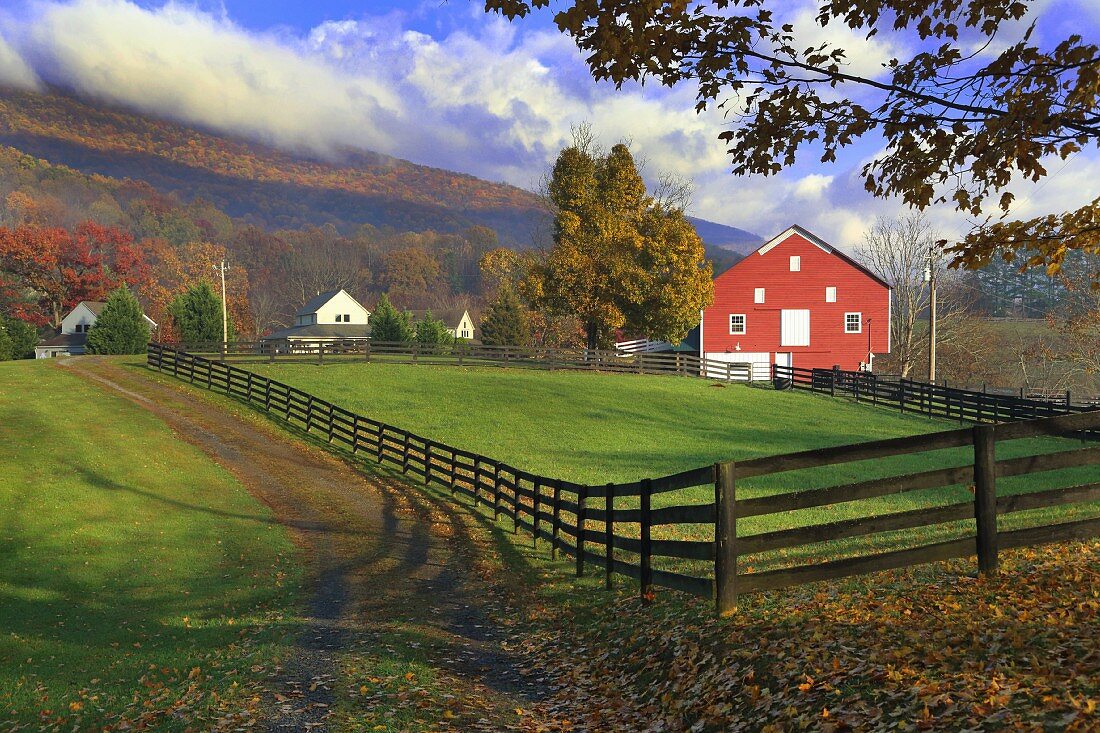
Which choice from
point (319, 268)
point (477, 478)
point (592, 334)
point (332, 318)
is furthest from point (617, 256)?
point (319, 268)

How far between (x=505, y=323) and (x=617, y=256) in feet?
75.8

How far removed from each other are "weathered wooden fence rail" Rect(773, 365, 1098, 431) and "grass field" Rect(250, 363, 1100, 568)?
1181 millimetres

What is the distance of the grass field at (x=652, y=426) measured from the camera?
2108cm

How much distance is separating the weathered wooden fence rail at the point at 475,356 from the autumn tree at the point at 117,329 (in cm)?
1528

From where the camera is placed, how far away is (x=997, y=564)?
745cm

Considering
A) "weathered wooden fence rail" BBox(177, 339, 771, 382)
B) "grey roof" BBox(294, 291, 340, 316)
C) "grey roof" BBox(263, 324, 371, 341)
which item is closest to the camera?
"weathered wooden fence rail" BBox(177, 339, 771, 382)

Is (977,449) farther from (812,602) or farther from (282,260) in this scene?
(282,260)

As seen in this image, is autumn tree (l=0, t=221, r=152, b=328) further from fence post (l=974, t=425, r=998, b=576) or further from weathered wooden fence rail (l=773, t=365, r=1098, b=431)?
fence post (l=974, t=425, r=998, b=576)

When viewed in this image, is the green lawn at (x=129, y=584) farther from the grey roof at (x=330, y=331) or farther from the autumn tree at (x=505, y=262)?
the grey roof at (x=330, y=331)

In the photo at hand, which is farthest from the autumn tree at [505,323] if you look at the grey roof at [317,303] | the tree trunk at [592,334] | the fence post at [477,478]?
the fence post at [477,478]

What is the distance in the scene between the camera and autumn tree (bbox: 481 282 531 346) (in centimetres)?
7219

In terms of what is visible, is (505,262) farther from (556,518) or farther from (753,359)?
(556,518)

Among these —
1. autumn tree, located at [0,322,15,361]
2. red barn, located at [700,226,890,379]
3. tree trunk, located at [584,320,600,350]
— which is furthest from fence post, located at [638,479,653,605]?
autumn tree, located at [0,322,15,361]

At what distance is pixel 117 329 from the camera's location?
63.2m
